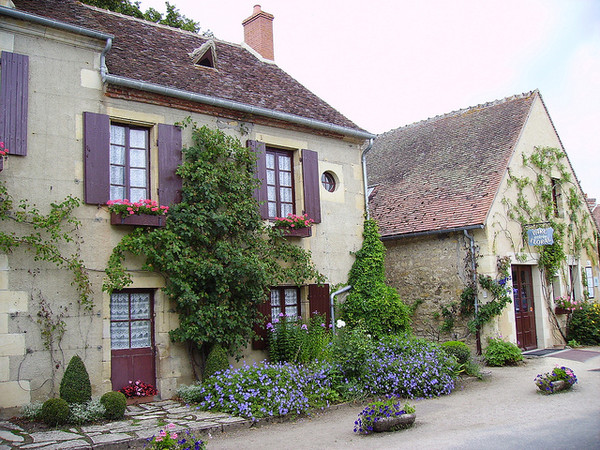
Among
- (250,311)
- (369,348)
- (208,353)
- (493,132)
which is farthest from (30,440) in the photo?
(493,132)

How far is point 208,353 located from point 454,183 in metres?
8.02

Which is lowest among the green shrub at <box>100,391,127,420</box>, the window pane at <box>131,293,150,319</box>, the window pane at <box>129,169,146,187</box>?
the green shrub at <box>100,391,127,420</box>

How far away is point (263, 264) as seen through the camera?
31.6 feet

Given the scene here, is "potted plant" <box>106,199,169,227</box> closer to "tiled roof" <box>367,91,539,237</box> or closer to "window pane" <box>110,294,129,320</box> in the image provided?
"window pane" <box>110,294,129,320</box>

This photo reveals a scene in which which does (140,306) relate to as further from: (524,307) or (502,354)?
(524,307)

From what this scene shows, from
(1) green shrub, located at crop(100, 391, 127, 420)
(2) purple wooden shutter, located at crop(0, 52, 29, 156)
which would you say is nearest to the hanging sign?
(1) green shrub, located at crop(100, 391, 127, 420)

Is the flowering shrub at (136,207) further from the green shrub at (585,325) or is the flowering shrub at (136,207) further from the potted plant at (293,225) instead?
the green shrub at (585,325)

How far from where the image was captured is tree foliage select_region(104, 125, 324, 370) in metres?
8.86

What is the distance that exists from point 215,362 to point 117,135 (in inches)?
159

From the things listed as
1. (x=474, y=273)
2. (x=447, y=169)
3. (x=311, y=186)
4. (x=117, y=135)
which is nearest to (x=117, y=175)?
(x=117, y=135)

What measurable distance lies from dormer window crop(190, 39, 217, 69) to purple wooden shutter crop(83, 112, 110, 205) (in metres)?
3.18

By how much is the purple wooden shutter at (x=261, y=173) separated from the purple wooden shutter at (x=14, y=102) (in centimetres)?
389

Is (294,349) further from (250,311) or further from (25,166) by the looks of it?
(25,166)

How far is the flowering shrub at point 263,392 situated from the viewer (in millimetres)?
7789
